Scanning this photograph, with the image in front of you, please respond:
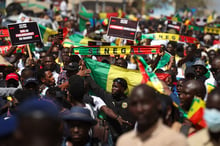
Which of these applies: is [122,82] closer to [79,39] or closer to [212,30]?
[79,39]

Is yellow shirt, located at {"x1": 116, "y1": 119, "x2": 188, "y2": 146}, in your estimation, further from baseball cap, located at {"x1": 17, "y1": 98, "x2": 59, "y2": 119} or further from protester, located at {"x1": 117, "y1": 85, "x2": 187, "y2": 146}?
baseball cap, located at {"x1": 17, "y1": 98, "x2": 59, "y2": 119}

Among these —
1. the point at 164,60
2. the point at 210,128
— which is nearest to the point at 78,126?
the point at 210,128

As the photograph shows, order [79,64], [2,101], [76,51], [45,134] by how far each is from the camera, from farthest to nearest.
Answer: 1. [76,51]
2. [79,64]
3. [2,101]
4. [45,134]

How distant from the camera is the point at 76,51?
329 inches

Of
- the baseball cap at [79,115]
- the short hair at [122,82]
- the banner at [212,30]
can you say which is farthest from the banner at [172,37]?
the baseball cap at [79,115]

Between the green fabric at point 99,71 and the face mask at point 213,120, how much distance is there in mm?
3400

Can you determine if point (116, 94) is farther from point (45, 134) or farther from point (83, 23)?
point (83, 23)

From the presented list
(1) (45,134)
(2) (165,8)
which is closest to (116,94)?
(1) (45,134)

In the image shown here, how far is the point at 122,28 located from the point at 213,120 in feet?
24.3

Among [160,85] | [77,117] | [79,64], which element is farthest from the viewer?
[79,64]

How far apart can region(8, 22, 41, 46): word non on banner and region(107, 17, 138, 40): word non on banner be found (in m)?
1.80

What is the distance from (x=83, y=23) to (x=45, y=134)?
17.9m

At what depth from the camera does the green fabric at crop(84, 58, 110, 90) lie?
277 inches

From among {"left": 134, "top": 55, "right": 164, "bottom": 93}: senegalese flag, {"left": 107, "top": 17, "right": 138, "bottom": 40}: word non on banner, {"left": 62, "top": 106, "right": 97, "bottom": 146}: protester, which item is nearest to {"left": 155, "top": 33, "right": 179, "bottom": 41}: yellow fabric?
{"left": 107, "top": 17, "right": 138, "bottom": 40}: word non on banner
